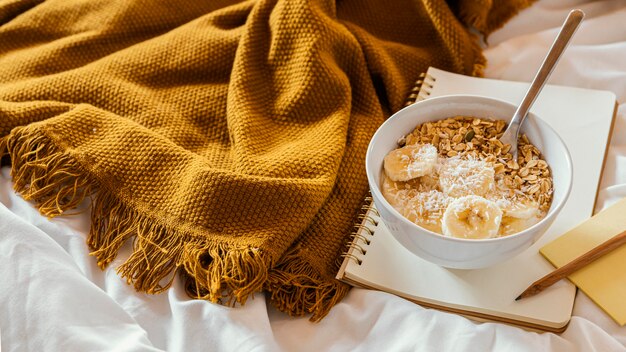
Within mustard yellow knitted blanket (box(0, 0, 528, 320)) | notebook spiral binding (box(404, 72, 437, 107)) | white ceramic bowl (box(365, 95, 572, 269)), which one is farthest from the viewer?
notebook spiral binding (box(404, 72, 437, 107))

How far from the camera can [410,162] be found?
76 centimetres

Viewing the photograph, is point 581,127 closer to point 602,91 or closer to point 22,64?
point 602,91

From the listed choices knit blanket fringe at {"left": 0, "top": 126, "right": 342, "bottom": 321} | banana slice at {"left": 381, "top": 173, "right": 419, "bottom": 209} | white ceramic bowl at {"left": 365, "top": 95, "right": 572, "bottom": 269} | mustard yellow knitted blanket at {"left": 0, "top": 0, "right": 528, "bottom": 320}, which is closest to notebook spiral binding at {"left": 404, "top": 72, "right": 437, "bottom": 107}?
mustard yellow knitted blanket at {"left": 0, "top": 0, "right": 528, "bottom": 320}

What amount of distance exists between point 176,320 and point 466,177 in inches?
15.4

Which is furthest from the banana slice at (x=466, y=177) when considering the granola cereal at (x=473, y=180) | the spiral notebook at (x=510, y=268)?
the spiral notebook at (x=510, y=268)

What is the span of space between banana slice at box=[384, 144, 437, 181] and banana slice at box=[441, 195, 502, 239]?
2.8 inches

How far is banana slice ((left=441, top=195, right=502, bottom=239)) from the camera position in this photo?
2.22 feet

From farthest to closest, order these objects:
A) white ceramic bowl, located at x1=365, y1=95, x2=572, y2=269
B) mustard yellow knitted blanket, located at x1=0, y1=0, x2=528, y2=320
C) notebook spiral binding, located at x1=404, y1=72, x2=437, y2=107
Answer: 1. notebook spiral binding, located at x1=404, y1=72, x2=437, y2=107
2. mustard yellow knitted blanket, located at x1=0, y1=0, x2=528, y2=320
3. white ceramic bowl, located at x1=365, y1=95, x2=572, y2=269

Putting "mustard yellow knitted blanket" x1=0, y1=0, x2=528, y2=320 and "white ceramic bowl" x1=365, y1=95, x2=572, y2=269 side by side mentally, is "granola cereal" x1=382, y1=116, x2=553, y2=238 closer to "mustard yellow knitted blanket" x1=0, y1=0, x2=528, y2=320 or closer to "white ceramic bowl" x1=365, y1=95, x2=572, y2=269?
"white ceramic bowl" x1=365, y1=95, x2=572, y2=269

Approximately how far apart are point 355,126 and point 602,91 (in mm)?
378

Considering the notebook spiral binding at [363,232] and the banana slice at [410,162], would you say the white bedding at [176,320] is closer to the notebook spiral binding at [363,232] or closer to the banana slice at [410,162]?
the notebook spiral binding at [363,232]

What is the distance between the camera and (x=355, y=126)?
3.05 ft

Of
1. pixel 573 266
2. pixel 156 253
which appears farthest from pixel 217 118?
pixel 573 266

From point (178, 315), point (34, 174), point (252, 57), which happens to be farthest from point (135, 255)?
point (252, 57)
